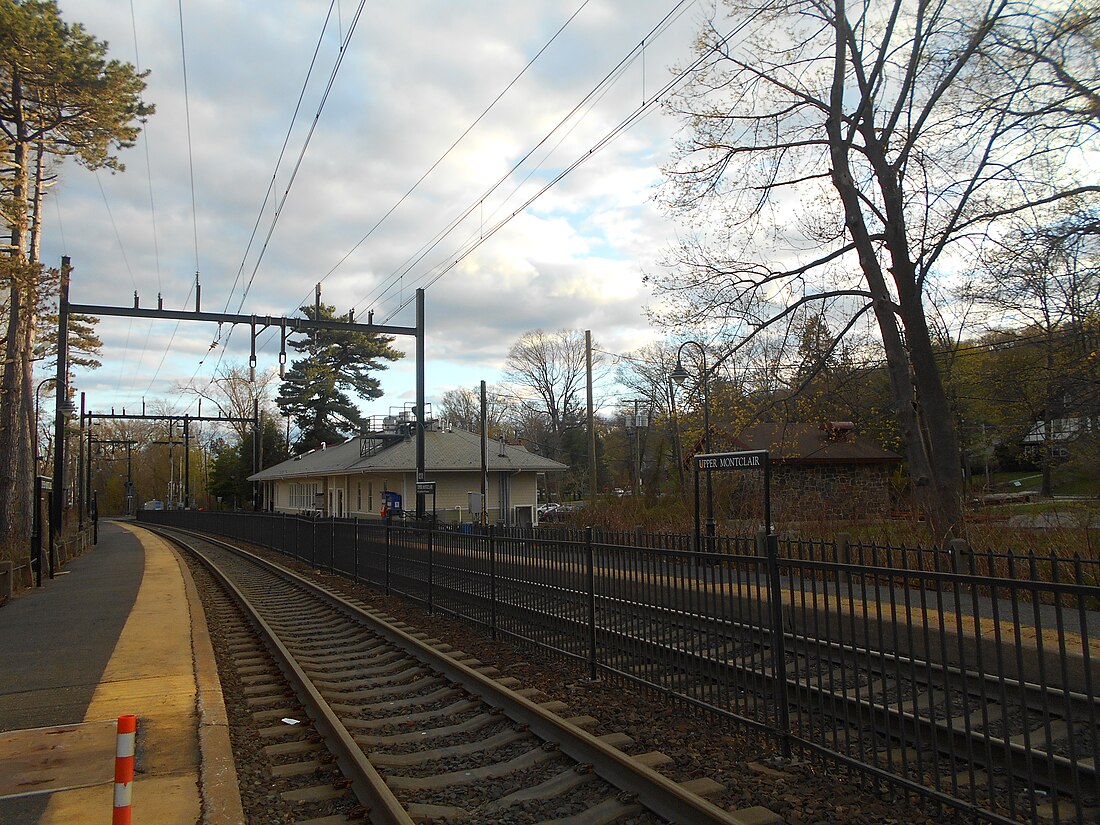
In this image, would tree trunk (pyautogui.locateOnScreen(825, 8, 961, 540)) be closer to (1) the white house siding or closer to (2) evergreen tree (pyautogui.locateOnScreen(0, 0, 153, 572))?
(2) evergreen tree (pyautogui.locateOnScreen(0, 0, 153, 572))

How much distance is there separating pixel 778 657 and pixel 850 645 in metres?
0.52

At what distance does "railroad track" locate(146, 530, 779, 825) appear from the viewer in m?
5.09

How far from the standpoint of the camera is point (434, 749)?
21.2 ft

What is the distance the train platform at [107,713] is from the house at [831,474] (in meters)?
16.3

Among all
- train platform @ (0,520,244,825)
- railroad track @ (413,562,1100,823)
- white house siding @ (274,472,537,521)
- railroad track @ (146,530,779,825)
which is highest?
white house siding @ (274,472,537,521)

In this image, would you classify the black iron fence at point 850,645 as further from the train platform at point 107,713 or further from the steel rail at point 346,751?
the train platform at point 107,713

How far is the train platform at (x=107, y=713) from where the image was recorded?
5.28m

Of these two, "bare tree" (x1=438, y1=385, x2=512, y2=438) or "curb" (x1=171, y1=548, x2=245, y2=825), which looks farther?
"bare tree" (x1=438, y1=385, x2=512, y2=438)

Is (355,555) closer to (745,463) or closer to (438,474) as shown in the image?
(745,463)

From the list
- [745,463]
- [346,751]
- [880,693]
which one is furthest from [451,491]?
[880,693]

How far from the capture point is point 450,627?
11.9 metres

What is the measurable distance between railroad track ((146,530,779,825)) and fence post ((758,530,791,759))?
90 centimetres

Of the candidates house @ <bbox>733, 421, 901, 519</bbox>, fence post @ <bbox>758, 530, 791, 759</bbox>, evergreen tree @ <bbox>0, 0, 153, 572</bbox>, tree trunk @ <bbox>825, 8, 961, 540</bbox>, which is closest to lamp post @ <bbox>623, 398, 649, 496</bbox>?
house @ <bbox>733, 421, 901, 519</bbox>

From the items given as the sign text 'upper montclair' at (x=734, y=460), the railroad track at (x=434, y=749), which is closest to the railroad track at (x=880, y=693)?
the railroad track at (x=434, y=749)
